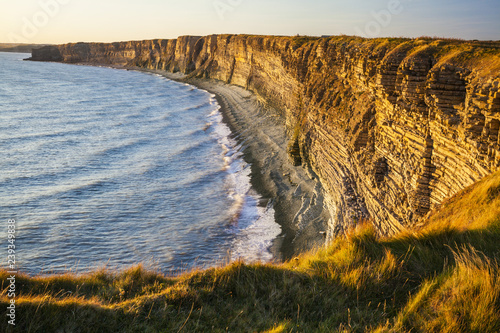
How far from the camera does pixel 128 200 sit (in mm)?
20250

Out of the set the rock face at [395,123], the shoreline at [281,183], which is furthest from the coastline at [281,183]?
the rock face at [395,123]

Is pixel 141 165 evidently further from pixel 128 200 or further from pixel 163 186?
pixel 128 200

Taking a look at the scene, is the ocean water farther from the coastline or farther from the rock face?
the rock face

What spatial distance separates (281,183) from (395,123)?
10.3 metres

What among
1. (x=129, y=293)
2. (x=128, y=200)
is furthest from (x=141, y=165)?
(x=129, y=293)

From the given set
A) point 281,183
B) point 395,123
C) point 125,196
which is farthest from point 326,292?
point 125,196

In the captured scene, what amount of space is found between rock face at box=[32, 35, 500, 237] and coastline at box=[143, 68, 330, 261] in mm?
847

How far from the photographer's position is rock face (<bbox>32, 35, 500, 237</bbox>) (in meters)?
8.75

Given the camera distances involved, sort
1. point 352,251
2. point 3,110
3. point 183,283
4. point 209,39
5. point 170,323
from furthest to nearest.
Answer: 1. point 209,39
2. point 3,110
3. point 352,251
4. point 183,283
5. point 170,323

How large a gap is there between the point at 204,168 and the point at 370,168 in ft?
48.7

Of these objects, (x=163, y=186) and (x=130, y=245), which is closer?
(x=130, y=245)

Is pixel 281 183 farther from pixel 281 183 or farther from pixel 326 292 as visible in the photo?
pixel 326 292

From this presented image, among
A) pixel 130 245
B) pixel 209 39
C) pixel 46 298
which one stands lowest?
pixel 130 245

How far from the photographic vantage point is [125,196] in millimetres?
20750
